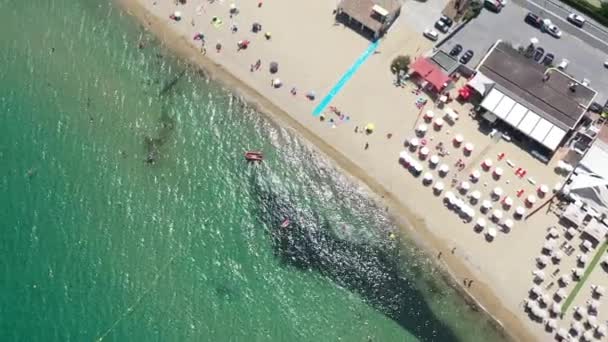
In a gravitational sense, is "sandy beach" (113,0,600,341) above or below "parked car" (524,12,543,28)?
below

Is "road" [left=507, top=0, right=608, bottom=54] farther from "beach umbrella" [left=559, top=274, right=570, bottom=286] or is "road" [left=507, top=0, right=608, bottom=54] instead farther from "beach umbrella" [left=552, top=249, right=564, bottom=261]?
"beach umbrella" [left=559, top=274, right=570, bottom=286]

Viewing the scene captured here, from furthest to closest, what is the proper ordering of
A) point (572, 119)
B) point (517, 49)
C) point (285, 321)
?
point (517, 49)
point (572, 119)
point (285, 321)

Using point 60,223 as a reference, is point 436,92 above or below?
above

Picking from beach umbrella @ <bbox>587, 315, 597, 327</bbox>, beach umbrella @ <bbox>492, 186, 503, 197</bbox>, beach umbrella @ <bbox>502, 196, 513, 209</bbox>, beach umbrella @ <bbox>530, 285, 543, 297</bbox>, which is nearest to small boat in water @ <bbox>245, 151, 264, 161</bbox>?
beach umbrella @ <bbox>492, 186, 503, 197</bbox>

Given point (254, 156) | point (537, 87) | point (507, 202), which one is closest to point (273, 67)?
point (254, 156)

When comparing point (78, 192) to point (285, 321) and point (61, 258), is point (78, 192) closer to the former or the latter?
point (61, 258)

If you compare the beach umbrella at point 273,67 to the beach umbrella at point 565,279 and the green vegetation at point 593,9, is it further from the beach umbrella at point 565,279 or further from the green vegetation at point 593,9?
the beach umbrella at point 565,279

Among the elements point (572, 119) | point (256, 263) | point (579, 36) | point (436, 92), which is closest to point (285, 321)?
point (256, 263)
